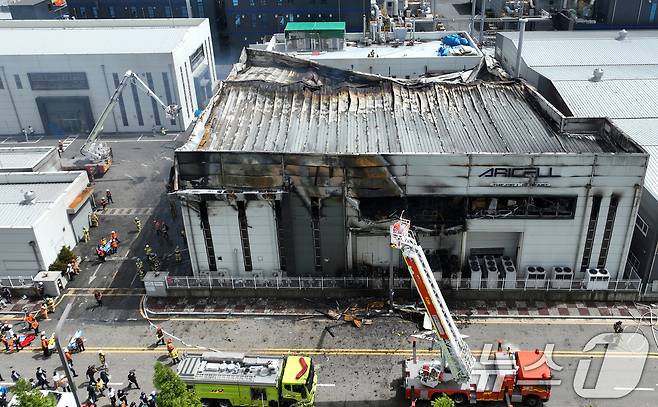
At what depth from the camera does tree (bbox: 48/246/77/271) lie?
145 ft

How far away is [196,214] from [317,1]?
174 ft

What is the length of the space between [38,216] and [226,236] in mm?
15374

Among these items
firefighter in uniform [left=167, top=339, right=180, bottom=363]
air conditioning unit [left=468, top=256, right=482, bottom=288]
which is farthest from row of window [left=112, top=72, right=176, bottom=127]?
air conditioning unit [left=468, top=256, right=482, bottom=288]

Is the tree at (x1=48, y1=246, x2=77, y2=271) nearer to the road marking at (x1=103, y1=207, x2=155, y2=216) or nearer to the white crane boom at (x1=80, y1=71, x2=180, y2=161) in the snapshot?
the road marking at (x1=103, y1=207, x2=155, y2=216)

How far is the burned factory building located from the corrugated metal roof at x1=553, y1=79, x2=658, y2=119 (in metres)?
5.99

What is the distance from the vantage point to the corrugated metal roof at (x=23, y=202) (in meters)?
44.4

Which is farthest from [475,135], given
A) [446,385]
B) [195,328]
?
[195,328]

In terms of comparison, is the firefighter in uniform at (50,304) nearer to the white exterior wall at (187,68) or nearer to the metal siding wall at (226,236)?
the metal siding wall at (226,236)

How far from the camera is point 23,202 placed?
4688cm

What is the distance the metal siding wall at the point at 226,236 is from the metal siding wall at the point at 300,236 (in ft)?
12.1

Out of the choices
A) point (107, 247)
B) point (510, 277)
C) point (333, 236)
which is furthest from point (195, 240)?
point (510, 277)

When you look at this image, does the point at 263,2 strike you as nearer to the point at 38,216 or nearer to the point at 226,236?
the point at 38,216

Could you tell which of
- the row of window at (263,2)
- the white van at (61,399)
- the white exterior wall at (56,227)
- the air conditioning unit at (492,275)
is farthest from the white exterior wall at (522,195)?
the row of window at (263,2)

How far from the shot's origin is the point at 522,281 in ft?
132
